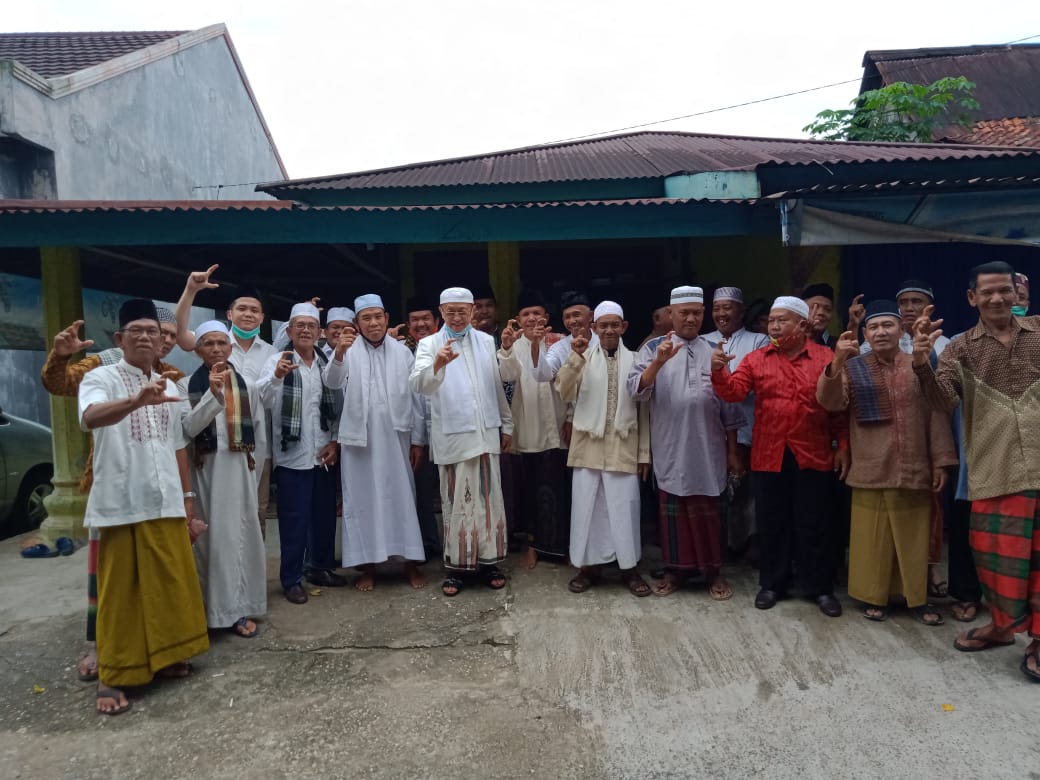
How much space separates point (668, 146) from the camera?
8188 millimetres

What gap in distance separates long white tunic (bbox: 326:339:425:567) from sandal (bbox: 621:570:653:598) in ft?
4.14

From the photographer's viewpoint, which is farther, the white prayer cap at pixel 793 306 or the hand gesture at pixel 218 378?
the white prayer cap at pixel 793 306

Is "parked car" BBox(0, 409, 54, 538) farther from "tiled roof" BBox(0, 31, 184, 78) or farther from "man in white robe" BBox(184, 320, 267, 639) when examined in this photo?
"tiled roof" BBox(0, 31, 184, 78)

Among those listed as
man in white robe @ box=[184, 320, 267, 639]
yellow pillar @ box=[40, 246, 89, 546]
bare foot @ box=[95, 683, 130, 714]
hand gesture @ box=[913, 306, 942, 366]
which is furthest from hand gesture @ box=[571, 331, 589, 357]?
yellow pillar @ box=[40, 246, 89, 546]

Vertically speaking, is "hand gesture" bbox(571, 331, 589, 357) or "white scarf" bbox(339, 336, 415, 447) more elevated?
"hand gesture" bbox(571, 331, 589, 357)

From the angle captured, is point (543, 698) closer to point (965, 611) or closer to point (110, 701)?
point (110, 701)

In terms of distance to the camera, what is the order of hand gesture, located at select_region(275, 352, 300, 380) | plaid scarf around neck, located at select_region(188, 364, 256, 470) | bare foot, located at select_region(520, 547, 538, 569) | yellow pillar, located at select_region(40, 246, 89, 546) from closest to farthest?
plaid scarf around neck, located at select_region(188, 364, 256, 470) < hand gesture, located at select_region(275, 352, 300, 380) < bare foot, located at select_region(520, 547, 538, 569) < yellow pillar, located at select_region(40, 246, 89, 546)

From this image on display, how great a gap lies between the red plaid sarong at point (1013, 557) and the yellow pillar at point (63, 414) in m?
6.04

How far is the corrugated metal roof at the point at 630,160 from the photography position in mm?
6301

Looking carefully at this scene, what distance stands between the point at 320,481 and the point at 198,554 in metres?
0.93

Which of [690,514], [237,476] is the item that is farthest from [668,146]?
[237,476]

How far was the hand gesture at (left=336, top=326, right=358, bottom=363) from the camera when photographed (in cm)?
402

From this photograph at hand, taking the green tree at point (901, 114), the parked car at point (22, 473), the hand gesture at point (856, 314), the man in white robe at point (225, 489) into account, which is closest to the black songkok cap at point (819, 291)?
the hand gesture at point (856, 314)

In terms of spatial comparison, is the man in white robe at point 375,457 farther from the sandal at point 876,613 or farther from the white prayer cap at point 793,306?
the sandal at point 876,613
